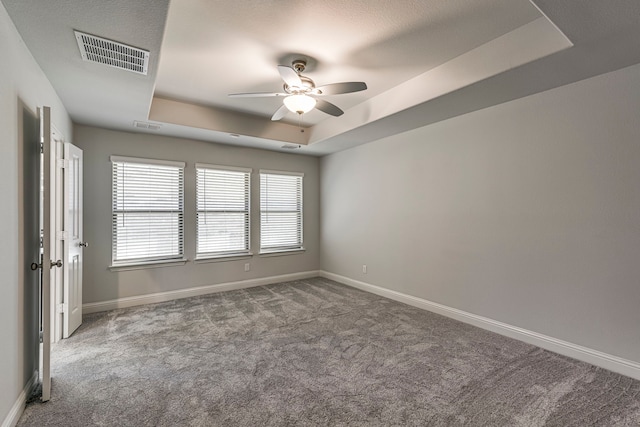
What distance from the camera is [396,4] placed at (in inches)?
82.7

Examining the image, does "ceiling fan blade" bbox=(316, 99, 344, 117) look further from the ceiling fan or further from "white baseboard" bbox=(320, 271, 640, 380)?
"white baseboard" bbox=(320, 271, 640, 380)

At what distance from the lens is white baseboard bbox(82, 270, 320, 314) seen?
406 centimetres

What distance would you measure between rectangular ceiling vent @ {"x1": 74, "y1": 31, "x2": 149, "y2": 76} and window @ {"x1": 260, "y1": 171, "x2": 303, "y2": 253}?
312cm

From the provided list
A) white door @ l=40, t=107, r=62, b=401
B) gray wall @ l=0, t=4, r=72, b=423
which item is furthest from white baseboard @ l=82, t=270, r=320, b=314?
white door @ l=40, t=107, r=62, b=401

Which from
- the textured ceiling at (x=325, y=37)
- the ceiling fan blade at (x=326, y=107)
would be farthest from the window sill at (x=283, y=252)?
the ceiling fan blade at (x=326, y=107)

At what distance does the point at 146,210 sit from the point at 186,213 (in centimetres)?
55

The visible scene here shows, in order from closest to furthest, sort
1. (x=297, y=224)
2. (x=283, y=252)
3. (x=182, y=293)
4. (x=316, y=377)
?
(x=316, y=377) → (x=182, y=293) → (x=283, y=252) → (x=297, y=224)

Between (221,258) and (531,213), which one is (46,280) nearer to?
(221,258)

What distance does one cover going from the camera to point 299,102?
2.85 metres

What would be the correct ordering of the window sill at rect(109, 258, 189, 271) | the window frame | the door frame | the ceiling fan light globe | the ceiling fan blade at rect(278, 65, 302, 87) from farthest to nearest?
the window frame
the window sill at rect(109, 258, 189, 271)
the door frame
the ceiling fan light globe
the ceiling fan blade at rect(278, 65, 302, 87)

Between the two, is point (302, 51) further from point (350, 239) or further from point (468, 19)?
point (350, 239)

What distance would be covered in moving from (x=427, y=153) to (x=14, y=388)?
4455 mm

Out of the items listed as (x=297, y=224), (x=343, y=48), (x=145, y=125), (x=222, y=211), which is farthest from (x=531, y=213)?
(x=145, y=125)

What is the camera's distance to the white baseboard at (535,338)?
2.48 meters
